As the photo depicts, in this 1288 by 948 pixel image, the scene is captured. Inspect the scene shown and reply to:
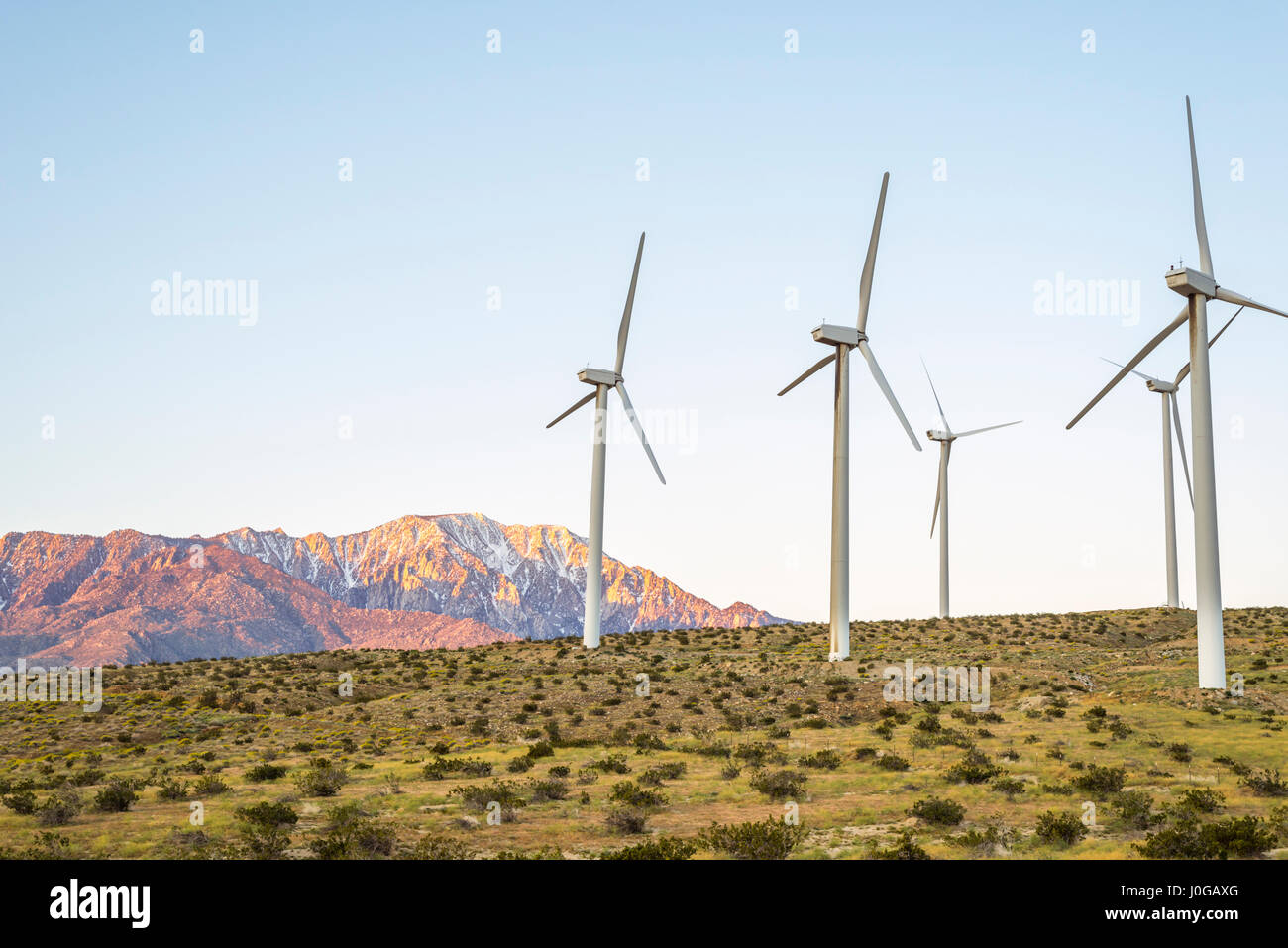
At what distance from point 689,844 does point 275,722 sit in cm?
3622

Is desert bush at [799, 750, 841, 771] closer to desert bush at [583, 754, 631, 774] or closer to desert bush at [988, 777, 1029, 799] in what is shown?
desert bush at [988, 777, 1029, 799]

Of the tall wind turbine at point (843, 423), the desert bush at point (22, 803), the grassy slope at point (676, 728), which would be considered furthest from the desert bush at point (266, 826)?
the tall wind turbine at point (843, 423)

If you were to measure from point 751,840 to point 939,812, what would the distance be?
5983mm

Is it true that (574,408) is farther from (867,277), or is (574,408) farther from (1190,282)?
(1190,282)

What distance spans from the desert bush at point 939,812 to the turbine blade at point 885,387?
3343cm

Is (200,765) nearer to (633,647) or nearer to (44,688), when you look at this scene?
(44,688)

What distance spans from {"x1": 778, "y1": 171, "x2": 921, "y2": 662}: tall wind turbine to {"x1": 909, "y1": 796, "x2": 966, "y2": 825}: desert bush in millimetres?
33587

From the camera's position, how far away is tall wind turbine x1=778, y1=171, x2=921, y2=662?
64375 mm

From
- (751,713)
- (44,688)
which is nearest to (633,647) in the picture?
(751,713)

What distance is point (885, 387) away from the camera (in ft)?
211

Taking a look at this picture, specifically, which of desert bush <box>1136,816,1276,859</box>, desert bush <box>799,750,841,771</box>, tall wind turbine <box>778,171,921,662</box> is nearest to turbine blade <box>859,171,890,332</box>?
tall wind turbine <box>778,171,921,662</box>

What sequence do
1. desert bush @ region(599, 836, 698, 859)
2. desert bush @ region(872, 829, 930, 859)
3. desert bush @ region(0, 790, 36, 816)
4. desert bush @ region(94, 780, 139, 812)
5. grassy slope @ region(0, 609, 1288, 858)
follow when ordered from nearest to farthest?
desert bush @ region(599, 836, 698, 859) < desert bush @ region(872, 829, 930, 859) < grassy slope @ region(0, 609, 1288, 858) < desert bush @ region(0, 790, 36, 816) < desert bush @ region(94, 780, 139, 812)

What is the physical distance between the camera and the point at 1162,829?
2689 cm

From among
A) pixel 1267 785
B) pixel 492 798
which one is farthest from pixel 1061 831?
pixel 492 798
